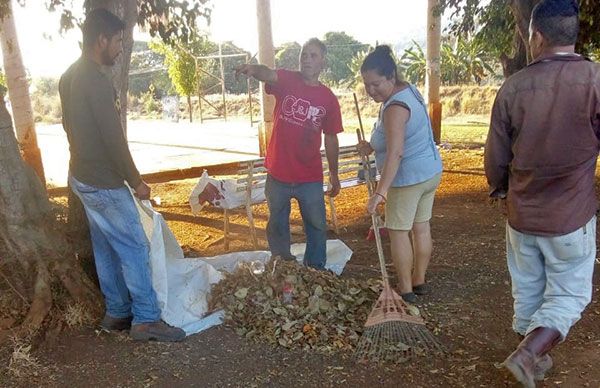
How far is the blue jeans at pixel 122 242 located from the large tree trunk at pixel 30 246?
311mm

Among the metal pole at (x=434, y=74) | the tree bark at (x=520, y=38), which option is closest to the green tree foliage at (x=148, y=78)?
the metal pole at (x=434, y=74)

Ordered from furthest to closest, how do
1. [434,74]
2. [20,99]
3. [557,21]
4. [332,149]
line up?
1. [434,74]
2. [20,99]
3. [332,149]
4. [557,21]

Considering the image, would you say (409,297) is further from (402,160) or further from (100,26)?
(100,26)

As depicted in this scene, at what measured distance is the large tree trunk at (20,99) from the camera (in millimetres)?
9125

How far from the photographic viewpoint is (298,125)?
4.04 meters

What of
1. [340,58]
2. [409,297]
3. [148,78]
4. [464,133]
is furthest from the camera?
[148,78]

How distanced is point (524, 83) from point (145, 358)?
2421 mm

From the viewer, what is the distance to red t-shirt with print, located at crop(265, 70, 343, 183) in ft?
13.2

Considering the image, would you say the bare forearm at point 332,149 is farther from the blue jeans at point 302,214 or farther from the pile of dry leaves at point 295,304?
the pile of dry leaves at point 295,304

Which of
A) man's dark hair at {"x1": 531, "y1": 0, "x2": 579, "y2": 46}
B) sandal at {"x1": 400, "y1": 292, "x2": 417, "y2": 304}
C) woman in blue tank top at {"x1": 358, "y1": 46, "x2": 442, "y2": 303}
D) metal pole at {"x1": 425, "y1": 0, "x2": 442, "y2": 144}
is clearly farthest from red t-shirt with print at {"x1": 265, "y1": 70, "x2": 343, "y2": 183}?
metal pole at {"x1": 425, "y1": 0, "x2": 442, "y2": 144}

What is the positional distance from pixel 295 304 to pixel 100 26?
201cm

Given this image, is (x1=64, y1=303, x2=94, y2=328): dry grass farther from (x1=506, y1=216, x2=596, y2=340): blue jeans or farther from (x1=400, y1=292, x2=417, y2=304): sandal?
(x1=506, y1=216, x2=596, y2=340): blue jeans

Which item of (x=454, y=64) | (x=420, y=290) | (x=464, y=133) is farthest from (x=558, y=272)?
(x=454, y=64)

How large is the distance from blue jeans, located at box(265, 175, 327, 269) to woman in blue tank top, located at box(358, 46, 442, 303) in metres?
0.64
